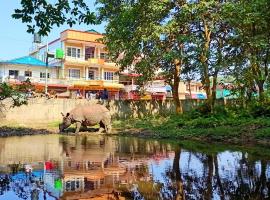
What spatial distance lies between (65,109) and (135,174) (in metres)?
23.2

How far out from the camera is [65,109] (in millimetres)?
30969

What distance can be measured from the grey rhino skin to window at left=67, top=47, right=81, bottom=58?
107ft

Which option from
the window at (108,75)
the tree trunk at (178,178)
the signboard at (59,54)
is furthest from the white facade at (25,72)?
the tree trunk at (178,178)

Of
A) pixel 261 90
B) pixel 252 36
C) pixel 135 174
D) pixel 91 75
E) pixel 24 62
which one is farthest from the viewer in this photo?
pixel 91 75

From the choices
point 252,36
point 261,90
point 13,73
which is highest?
point 13,73

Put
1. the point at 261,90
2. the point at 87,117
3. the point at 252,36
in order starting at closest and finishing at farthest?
the point at 252,36
the point at 87,117
the point at 261,90

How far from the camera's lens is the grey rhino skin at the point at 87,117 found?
882 inches

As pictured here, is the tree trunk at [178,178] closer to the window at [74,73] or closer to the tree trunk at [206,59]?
the tree trunk at [206,59]

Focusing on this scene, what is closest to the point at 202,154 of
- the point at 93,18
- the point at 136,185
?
the point at 136,185

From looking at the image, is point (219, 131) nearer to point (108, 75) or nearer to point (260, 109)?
point (260, 109)

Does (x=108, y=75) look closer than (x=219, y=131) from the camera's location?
No

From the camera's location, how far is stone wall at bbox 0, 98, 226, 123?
28.7 m

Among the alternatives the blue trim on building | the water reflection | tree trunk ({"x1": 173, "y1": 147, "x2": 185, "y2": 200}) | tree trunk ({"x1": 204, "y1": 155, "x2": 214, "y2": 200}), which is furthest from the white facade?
tree trunk ({"x1": 204, "y1": 155, "x2": 214, "y2": 200})

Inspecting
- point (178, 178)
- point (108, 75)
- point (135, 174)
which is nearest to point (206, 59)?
point (135, 174)
